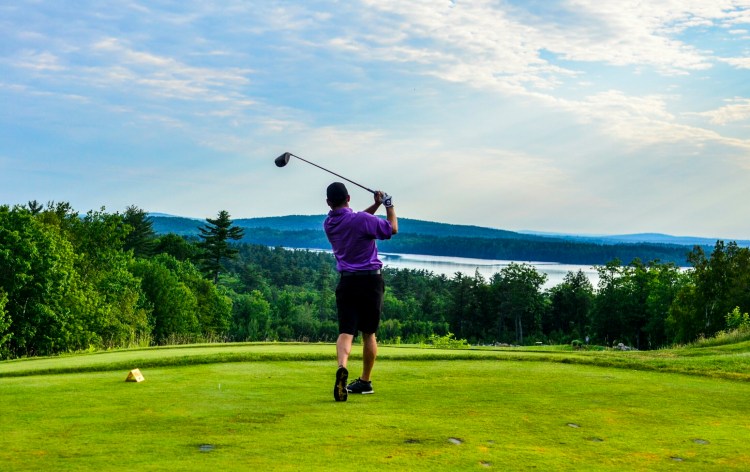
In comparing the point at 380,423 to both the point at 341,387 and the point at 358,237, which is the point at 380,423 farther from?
the point at 358,237

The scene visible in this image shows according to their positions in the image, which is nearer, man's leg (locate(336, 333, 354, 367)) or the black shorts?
man's leg (locate(336, 333, 354, 367))

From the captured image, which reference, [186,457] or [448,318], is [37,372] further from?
[448,318]

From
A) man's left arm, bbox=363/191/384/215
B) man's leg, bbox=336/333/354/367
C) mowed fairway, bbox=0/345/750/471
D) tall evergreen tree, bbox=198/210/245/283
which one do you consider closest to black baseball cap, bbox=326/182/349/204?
man's left arm, bbox=363/191/384/215

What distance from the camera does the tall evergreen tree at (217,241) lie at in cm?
10238

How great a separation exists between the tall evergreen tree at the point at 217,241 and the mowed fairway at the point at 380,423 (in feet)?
306

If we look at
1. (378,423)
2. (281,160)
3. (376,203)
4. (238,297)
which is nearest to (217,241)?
(238,297)

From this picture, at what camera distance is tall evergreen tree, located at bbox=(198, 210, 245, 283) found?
4031 inches

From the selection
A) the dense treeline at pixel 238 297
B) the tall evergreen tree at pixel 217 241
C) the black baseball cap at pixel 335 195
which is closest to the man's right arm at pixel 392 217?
the black baseball cap at pixel 335 195

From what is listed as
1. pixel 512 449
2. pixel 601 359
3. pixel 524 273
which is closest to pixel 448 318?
pixel 524 273

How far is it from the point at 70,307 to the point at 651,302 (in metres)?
69.1

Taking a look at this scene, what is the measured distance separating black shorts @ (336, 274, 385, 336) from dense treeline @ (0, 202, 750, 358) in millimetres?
31253

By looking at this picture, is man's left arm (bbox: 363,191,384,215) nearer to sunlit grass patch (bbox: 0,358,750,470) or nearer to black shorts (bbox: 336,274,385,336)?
black shorts (bbox: 336,274,385,336)

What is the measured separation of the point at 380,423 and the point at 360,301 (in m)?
2.13

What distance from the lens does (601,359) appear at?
13.5m
